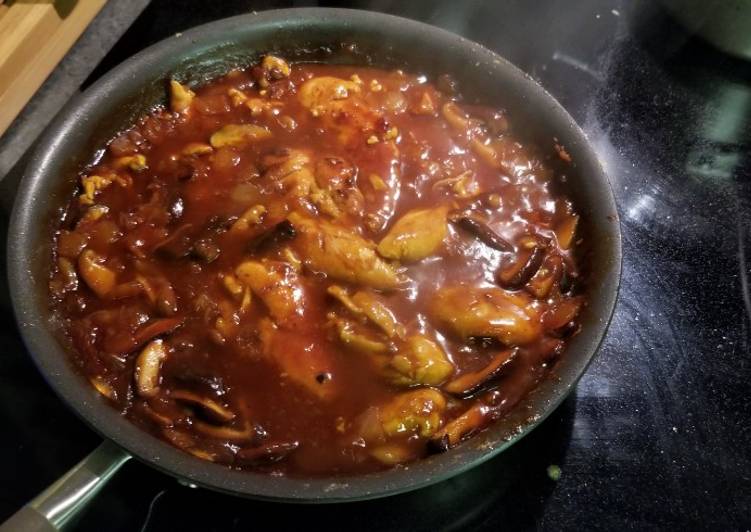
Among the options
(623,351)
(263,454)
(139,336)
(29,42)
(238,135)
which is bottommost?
(623,351)

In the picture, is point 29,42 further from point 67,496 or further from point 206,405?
point 67,496

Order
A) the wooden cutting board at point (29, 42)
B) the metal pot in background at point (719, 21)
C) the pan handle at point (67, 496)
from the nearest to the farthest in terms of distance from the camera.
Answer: the pan handle at point (67, 496)
the wooden cutting board at point (29, 42)
the metal pot in background at point (719, 21)

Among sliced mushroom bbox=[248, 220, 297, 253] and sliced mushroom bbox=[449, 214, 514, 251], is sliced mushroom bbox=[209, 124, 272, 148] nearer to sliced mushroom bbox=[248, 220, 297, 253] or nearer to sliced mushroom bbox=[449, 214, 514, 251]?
sliced mushroom bbox=[248, 220, 297, 253]

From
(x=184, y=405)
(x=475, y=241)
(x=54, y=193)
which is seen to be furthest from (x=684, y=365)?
(x=54, y=193)

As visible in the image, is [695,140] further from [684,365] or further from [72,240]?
[72,240]

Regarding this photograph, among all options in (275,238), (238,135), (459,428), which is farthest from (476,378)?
(238,135)

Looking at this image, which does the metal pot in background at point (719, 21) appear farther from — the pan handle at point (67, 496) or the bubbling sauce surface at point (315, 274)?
the pan handle at point (67, 496)

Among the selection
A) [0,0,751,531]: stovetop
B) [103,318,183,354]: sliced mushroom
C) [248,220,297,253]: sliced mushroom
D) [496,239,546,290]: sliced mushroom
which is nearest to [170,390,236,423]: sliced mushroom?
[103,318,183,354]: sliced mushroom

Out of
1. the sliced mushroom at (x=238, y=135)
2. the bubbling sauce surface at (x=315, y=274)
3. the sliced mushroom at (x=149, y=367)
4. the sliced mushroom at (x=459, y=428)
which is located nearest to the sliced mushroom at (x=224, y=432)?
the bubbling sauce surface at (x=315, y=274)
